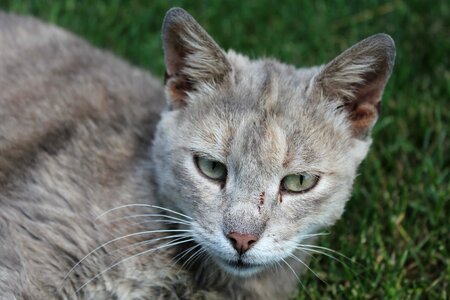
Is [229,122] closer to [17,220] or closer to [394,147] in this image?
[17,220]

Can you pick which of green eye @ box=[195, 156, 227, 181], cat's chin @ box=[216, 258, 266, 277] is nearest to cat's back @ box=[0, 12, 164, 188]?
green eye @ box=[195, 156, 227, 181]

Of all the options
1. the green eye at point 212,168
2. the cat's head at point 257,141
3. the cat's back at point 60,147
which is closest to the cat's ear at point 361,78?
the cat's head at point 257,141

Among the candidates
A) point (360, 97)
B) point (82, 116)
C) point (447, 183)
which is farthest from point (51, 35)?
point (447, 183)

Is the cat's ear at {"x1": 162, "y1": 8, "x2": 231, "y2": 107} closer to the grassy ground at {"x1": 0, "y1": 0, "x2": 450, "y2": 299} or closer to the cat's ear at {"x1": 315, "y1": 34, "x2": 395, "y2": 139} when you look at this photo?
the cat's ear at {"x1": 315, "y1": 34, "x2": 395, "y2": 139}

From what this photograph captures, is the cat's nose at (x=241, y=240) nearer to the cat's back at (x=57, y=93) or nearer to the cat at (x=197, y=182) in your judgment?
the cat at (x=197, y=182)

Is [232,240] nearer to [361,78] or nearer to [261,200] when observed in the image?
[261,200]

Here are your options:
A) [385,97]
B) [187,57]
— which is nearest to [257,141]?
[187,57]
